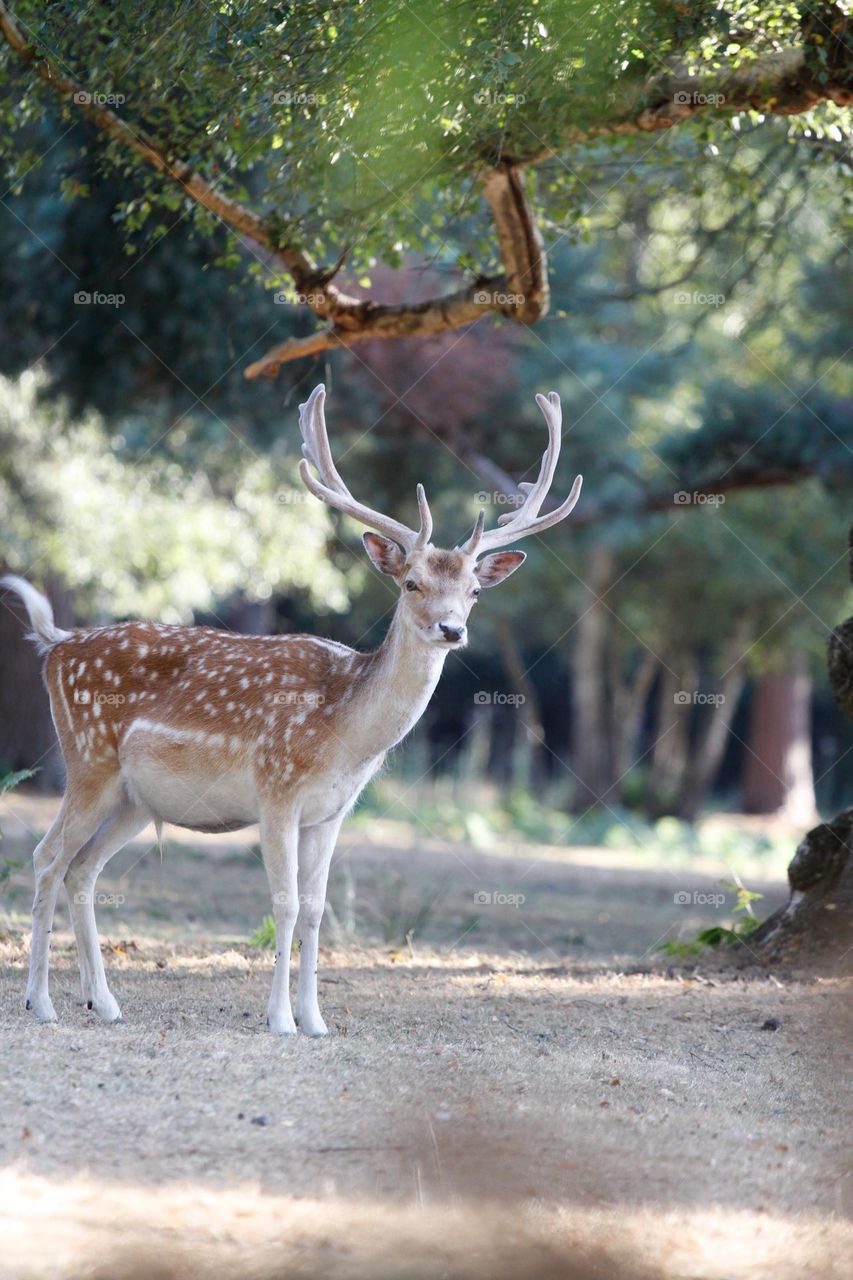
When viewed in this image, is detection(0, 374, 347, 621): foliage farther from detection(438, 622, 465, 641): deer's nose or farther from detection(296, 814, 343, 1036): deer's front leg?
detection(438, 622, 465, 641): deer's nose

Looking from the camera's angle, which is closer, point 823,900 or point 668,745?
point 823,900

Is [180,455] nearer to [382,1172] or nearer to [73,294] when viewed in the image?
[73,294]

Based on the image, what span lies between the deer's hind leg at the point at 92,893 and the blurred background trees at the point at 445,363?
9.85 feet

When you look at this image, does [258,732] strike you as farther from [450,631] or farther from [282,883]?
[450,631]

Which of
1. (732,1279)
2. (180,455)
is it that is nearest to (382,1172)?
(732,1279)

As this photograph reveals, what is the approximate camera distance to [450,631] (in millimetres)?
5625

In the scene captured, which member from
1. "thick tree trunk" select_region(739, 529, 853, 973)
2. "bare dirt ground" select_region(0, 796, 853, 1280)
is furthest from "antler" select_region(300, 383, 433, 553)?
"thick tree trunk" select_region(739, 529, 853, 973)

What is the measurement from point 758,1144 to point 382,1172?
1.28 metres

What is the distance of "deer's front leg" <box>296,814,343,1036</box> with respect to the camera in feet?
18.7

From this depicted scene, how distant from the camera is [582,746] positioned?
21.7m

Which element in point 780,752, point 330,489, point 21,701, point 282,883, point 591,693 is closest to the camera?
point 282,883

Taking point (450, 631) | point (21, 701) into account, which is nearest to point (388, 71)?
point (450, 631)

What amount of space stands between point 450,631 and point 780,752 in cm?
2102

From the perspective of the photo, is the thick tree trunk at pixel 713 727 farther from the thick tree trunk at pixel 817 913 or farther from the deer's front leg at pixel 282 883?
the deer's front leg at pixel 282 883
